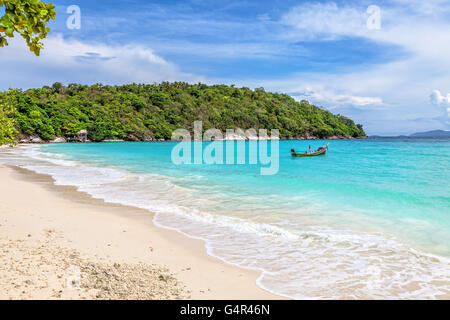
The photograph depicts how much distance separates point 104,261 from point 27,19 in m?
3.69

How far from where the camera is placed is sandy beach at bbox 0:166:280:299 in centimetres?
392

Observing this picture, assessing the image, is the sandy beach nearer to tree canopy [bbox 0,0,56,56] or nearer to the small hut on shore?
tree canopy [bbox 0,0,56,56]

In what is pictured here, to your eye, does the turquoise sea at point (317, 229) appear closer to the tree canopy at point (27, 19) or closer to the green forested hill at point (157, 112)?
the tree canopy at point (27, 19)

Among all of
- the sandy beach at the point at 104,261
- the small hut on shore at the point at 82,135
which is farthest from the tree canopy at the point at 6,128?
the small hut on shore at the point at 82,135

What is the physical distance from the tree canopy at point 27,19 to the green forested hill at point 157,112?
249 feet

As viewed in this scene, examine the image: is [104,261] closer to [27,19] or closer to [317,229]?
[27,19]

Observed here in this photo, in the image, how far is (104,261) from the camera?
16.7ft

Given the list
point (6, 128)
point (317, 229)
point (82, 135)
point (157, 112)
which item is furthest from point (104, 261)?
point (157, 112)

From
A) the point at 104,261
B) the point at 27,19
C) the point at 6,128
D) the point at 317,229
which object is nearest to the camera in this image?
the point at 27,19

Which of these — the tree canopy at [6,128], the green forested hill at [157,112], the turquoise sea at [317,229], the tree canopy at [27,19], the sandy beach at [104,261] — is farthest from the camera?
the green forested hill at [157,112]

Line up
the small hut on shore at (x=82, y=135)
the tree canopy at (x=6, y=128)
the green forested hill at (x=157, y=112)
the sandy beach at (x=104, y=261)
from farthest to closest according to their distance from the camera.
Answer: the small hut on shore at (x=82, y=135) → the green forested hill at (x=157, y=112) → the tree canopy at (x=6, y=128) → the sandy beach at (x=104, y=261)

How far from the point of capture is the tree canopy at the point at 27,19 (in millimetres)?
2795
